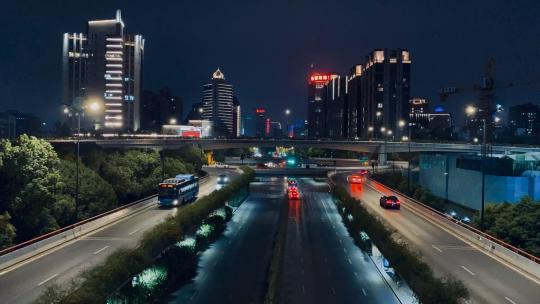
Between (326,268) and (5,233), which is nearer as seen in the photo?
(5,233)

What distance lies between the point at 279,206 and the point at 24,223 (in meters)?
45.5

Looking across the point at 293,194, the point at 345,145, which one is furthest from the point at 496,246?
the point at 345,145

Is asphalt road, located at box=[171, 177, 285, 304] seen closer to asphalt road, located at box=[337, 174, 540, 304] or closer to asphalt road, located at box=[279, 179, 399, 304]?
asphalt road, located at box=[279, 179, 399, 304]

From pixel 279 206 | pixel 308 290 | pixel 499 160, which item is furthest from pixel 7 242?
pixel 499 160

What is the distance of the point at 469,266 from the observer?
35.5 metres

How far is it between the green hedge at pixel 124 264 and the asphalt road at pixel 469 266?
1981 centimetres

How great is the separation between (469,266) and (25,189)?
35.9m

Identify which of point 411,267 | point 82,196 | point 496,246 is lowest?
point 496,246

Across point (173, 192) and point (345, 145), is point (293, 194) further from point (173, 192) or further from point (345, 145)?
point (345, 145)

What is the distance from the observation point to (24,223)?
4162cm

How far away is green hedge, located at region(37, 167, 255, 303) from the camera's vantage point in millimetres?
22516

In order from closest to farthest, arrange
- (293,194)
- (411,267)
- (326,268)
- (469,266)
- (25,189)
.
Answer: (411,267), (469,266), (25,189), (326,268), (293,194)

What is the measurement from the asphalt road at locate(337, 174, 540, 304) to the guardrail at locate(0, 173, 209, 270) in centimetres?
2851

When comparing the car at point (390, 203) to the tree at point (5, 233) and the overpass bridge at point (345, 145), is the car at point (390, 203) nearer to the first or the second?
the tree at point (5, 233)
